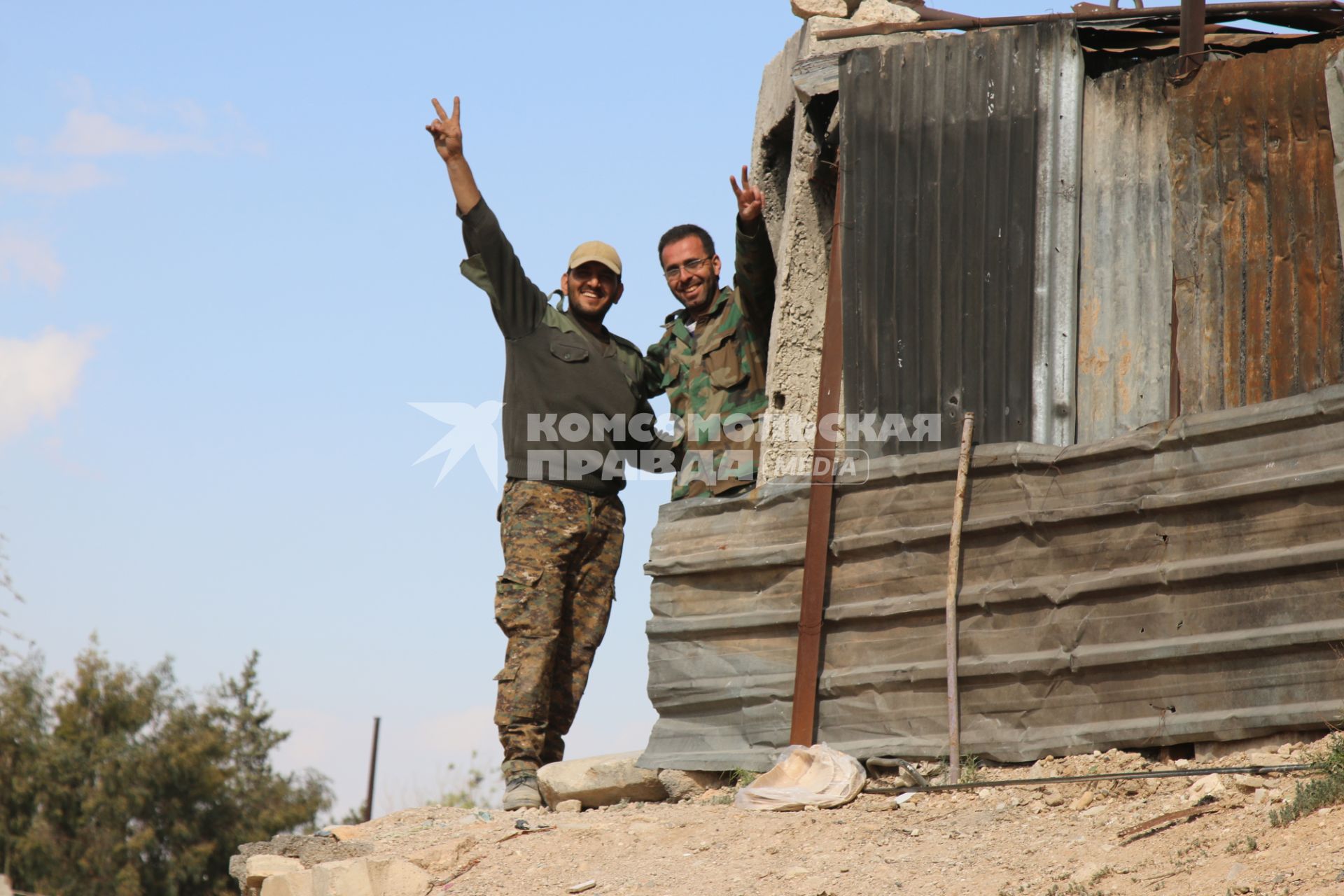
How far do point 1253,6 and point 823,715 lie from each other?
289 centimetres

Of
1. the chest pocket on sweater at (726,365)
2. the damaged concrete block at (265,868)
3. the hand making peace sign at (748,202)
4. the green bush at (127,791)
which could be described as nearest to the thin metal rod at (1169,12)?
the hand making peace sign at (748,202)

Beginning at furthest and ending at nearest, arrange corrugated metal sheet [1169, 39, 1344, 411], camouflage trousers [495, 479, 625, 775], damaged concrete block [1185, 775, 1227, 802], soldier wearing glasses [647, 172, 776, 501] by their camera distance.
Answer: soldier wearing glasses [647, 172, 776, 501] → camouflage trousers [495, 479, 625, 775] → corrugated metal sheet [1169, 39, 1344, 411] → damaged concrete block [1185, 775, 1227, 802]

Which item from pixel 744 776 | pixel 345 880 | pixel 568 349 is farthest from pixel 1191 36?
pixel 345 880

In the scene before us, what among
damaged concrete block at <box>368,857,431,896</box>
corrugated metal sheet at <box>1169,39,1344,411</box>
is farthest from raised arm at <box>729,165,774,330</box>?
damaged concrete block at <box>368,857,431,896</box>

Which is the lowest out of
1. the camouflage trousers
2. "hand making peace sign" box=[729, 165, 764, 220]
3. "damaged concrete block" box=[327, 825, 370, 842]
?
"damaged concrete block" box=[327, 825, 370, 842]

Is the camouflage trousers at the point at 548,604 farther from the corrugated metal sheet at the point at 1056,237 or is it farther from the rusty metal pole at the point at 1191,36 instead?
the rusty metal pole at the point at 1191,36

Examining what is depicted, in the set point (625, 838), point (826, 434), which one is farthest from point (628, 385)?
point (625, 838)

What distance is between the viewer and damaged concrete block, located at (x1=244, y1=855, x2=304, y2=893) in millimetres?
5316

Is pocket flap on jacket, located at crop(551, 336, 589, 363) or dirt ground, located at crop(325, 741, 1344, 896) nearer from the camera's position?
dirt ground, located at crop(325, 741, 1344, 896)

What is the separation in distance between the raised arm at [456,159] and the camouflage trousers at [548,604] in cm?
113

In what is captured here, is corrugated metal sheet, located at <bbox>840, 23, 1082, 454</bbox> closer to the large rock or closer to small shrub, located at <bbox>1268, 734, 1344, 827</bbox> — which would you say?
small shrub, located at <bbox>1268, 734, 1344, 827</bbox>

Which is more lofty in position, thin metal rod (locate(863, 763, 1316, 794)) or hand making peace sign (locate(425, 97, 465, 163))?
hand making peace sign (locate(425, 97, 465, 163))

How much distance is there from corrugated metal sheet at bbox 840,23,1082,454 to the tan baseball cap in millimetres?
1070

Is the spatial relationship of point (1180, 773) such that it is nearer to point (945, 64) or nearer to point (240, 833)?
point (945, 64)
